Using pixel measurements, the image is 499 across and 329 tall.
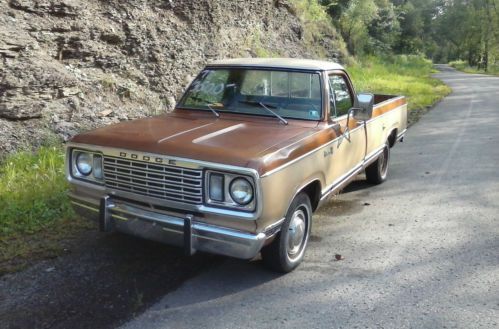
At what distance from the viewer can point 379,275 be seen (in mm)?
4234

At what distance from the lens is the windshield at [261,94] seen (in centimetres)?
490

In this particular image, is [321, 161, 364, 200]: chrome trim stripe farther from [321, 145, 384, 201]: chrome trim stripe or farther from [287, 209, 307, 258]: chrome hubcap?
[287, 209, 307, 258]: chrome hubcap

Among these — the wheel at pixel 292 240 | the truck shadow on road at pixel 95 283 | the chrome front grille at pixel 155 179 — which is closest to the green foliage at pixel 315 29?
the wheel at pixel 292 240

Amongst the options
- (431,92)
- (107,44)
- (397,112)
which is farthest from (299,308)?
(431,92)

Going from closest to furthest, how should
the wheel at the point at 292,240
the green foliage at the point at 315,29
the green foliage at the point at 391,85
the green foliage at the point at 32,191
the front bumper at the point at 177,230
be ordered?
1. the front bumper at the point at 177,230
2. the wheel at the point at 292,240
3. the green foliage at the point at 32,191
4. the green foliage at the point at 391,85
5. the green foliage at the point at 315,29

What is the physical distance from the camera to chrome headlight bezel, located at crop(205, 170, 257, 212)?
3.60 m

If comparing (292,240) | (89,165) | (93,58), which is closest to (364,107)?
(292,240)

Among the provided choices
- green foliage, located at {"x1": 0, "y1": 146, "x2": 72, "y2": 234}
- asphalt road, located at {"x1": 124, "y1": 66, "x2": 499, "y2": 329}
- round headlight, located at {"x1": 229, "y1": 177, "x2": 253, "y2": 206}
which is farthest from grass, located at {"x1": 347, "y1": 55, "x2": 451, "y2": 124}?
round headlight, located at {"x1": 229, "y1": 177, "x2": 253, "y2": 206}

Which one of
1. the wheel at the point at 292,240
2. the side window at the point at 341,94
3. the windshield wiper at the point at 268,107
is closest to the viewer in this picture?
the wheel at the point at 292,240

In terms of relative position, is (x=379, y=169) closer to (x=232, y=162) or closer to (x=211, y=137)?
(x=211, y=137)

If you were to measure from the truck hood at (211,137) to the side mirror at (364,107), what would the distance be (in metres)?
0.77

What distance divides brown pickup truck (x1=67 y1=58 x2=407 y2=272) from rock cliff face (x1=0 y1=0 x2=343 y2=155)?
2.92 metres

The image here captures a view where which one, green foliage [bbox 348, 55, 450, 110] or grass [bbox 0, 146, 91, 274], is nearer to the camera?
grass [bbox 0, 146, 91, 274]

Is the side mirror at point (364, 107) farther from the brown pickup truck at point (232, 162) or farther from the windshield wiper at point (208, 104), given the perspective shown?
the windshield wiper at point (208, 104)
